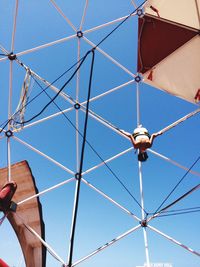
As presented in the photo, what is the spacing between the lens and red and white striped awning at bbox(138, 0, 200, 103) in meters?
11.8

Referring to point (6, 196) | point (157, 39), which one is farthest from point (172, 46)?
point (6, 196)

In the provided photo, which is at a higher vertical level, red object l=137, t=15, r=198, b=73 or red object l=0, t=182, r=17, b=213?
red object l=137, t=15, r=198, b=73

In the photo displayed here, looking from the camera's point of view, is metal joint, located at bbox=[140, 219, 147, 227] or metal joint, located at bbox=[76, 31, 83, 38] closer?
metal joint, located at bbox=[140, 219, 147, 227]

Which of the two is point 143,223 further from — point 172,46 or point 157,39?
point 157,39

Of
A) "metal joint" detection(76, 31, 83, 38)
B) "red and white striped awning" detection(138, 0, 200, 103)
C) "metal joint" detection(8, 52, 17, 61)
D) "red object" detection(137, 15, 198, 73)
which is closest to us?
"red and white striped awning" detection(138, 0, 200, 103)

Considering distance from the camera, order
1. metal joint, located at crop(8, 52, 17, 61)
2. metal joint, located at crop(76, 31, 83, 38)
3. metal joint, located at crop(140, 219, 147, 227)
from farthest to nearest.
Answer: metal joint, located at crop(76, 31, 83, 38) < metal joint, located at crop(8, 52, 17, 61) < metal joint, located at crop(140, 219, 147, 227)

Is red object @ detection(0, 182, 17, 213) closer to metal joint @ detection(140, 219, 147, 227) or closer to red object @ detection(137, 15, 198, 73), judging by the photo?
metal joint @ detection(140, 219, 147, 227)

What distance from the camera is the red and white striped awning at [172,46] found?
11.8 meters

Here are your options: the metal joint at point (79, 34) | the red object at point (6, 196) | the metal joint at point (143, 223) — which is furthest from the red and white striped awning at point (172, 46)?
the red object at point (6, 196)

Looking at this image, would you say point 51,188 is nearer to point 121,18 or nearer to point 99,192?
point 99,192

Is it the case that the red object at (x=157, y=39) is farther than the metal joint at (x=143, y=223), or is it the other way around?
the metal joint at (x=143, y=223)

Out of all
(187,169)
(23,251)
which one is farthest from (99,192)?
(23,251)

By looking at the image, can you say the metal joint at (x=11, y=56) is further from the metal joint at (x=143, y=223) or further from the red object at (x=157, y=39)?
the metal joint at (x=143, y=223)

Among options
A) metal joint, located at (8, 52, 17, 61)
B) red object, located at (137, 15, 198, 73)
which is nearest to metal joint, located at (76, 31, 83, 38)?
red object, located at (137, 15, 198, 73)
